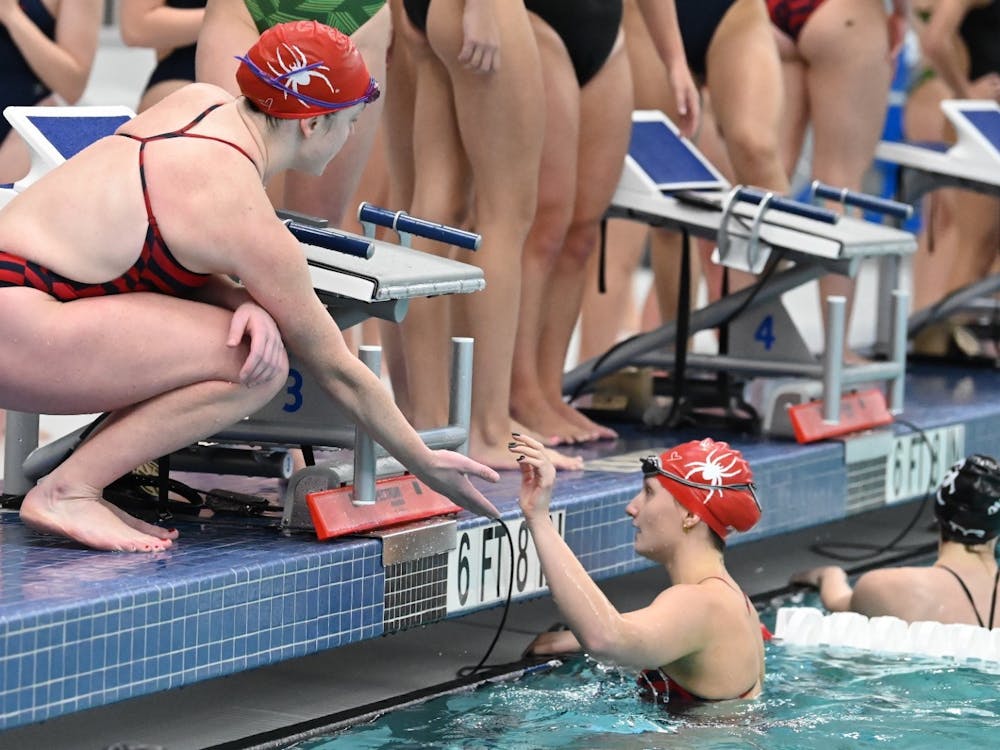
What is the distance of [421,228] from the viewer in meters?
3.58

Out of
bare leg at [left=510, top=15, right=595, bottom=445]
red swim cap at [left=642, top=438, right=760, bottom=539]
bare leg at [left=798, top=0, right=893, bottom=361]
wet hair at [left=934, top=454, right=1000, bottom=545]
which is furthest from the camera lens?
bare leg at [left=798, top=0, right=893, bottom=361]

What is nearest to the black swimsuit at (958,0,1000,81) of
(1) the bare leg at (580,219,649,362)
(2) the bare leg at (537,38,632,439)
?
(1) the bare leg at (580,219,649,362)

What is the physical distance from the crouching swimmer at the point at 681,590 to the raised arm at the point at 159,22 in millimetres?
2123

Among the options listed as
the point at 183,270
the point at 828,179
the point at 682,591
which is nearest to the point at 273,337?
the point at 183,270

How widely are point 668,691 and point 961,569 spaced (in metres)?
0.97

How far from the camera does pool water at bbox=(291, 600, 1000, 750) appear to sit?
321 cm

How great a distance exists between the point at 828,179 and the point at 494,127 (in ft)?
7.24

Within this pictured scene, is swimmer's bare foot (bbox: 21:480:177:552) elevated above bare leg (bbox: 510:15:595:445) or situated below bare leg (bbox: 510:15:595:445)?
below

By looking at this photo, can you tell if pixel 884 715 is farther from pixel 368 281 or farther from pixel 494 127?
pixel 494 127

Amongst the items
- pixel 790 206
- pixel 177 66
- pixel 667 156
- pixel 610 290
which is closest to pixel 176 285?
pixel 177 66

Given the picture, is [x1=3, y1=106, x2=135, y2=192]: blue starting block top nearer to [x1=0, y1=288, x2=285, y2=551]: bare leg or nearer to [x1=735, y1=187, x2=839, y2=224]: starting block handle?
[x1=0, y1=288, x2=285, y2=551]: bare leg

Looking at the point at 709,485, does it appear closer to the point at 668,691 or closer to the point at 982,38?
the point at 668,691

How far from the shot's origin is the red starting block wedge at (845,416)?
5012mm

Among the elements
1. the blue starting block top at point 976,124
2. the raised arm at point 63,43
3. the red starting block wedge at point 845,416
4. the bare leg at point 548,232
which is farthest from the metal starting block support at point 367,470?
the blue starting block top at point 976,124
